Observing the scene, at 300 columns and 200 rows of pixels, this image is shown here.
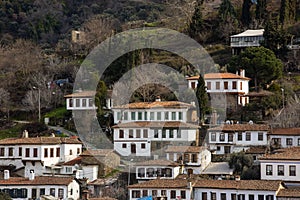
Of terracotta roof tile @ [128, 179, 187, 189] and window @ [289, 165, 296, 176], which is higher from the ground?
window @ [289, 165, 296, 176]

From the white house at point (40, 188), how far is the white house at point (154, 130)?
362 inches

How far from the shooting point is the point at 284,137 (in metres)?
62.8

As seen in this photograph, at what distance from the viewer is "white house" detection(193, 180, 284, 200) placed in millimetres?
52438

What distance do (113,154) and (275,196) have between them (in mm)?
16113

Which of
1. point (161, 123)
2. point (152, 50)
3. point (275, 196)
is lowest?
point (275, 196)

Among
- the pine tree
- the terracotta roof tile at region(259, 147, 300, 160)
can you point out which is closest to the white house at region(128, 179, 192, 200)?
the terracotta roof tile at region(259, 147, 300, 160)

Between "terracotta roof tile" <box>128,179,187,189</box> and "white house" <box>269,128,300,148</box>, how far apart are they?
33.9 feet

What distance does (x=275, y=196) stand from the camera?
51.8 m

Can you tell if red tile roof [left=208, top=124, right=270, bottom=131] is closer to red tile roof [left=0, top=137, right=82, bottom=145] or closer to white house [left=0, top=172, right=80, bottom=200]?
red tile roof [left=0, top=137, right=82, bottom=145]

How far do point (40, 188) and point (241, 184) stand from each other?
13894mm

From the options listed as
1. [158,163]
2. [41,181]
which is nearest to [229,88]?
[158,163]

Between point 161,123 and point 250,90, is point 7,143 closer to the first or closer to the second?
point 161,123

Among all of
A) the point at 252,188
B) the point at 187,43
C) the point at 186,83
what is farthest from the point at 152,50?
the point at 252,188

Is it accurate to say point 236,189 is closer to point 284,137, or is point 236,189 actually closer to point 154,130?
point 284,137
